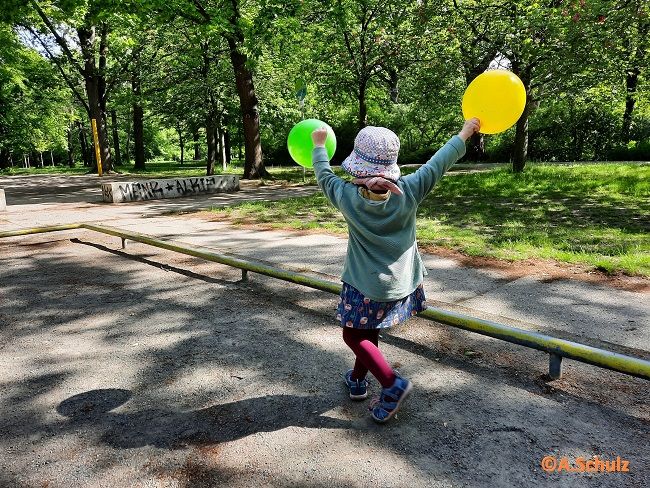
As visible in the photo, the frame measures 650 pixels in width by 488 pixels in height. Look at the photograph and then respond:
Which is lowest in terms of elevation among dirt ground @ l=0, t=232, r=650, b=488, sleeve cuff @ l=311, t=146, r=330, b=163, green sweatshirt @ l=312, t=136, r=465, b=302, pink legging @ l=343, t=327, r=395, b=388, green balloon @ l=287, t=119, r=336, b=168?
dirt ground @ l=0, t=232, r=650, b=488

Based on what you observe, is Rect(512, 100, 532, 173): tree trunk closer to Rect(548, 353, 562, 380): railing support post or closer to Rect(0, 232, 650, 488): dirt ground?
Rect(0, 232, 650, 488): dirt ground

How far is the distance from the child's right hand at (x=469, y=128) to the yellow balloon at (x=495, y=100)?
6 cm

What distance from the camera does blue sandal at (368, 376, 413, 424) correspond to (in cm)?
258

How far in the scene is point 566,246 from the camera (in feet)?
21.6

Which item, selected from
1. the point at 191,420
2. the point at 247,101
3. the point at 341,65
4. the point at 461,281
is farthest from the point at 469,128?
the point at 341,65

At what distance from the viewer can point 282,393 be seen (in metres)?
3.01

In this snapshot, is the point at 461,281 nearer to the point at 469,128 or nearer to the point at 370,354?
the point at 469,128

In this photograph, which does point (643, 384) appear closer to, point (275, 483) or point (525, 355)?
point (525, 355)

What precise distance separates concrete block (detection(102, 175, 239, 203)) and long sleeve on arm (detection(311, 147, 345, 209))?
1195 cm

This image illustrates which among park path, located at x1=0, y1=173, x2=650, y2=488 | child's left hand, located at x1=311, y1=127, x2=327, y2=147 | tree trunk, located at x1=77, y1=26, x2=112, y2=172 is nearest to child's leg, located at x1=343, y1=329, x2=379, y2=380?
park path, located at x1=0, y1=173, x2=650, y2=488

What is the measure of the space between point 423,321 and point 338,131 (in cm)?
2824

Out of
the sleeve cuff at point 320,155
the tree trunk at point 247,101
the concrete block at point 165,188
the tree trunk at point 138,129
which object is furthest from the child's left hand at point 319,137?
the tree trunk at point 138,129

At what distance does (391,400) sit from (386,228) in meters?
0.92

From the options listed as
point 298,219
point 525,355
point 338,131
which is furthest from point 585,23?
point 338,131
